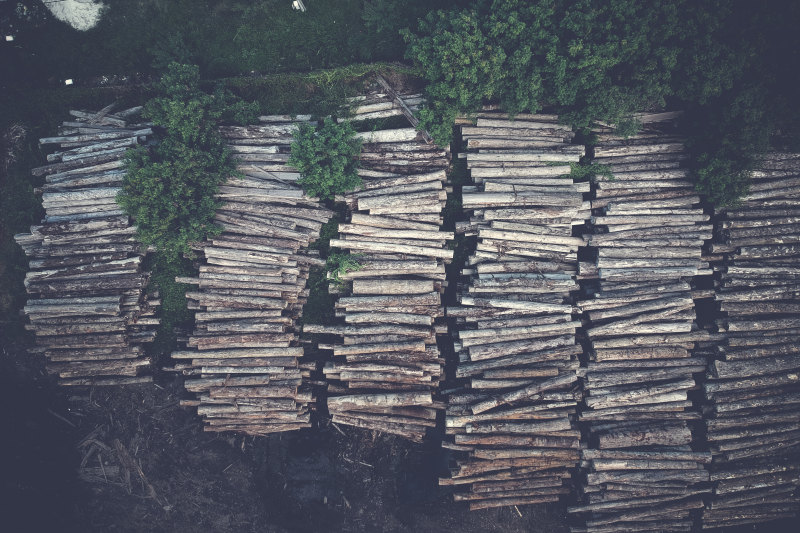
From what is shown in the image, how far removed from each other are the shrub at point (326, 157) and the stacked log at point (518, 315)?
9.54 ft

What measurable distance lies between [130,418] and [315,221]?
711cm

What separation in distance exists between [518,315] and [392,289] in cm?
323

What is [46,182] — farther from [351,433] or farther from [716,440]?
[716,440]

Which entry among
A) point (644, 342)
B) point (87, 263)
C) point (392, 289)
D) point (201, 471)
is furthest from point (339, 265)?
point (644, 342)

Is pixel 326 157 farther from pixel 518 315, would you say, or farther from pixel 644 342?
pixel 644 342

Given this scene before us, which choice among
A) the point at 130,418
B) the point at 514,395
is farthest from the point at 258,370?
the point at 514,395

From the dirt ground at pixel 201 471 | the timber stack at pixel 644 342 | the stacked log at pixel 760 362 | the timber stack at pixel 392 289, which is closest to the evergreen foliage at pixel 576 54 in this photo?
the timber stack at pixel 644 342

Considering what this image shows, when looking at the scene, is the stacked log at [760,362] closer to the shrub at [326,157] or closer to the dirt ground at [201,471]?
the dirt ground at [201,471]

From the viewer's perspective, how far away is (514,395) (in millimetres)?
11234

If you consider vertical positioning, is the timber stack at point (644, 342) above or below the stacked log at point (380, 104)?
below

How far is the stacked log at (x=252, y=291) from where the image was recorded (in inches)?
447

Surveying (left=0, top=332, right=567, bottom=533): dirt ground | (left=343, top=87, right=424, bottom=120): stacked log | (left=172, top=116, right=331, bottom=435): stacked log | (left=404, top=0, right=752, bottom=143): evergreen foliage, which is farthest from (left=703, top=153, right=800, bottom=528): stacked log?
(left=172, top=116, right=331, bottom=435): stacked log

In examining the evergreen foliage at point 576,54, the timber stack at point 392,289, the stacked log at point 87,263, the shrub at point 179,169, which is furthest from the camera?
the timber stack at point 392,289

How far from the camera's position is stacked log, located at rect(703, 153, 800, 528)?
11281mm
